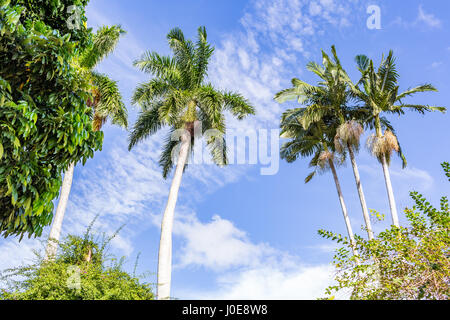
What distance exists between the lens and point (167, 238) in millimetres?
12594

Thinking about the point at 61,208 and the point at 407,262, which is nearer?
the point at 407,262

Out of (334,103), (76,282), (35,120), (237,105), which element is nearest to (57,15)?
(35,120)

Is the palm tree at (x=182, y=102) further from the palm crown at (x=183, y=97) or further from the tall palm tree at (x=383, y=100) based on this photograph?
the tall palm tree at (x=383, y=100)

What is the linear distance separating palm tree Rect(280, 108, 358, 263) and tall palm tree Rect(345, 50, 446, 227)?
2.53m

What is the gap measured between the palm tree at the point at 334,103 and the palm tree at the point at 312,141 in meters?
0.72

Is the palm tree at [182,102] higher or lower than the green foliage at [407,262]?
higher

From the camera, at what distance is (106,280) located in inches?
283

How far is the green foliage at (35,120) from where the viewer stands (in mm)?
5980

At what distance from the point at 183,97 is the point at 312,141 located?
998 cm

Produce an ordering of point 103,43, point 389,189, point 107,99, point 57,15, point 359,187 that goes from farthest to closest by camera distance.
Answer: point 359,187, point 389,189, point 103,43, point 107,99, point 57,15

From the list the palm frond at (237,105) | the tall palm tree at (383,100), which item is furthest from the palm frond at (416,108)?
the palm frond at (237,105)

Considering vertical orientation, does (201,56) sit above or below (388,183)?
above

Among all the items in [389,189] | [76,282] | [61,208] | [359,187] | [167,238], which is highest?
[359,187]

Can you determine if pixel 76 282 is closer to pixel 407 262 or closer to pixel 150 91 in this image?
pixel 407 262
